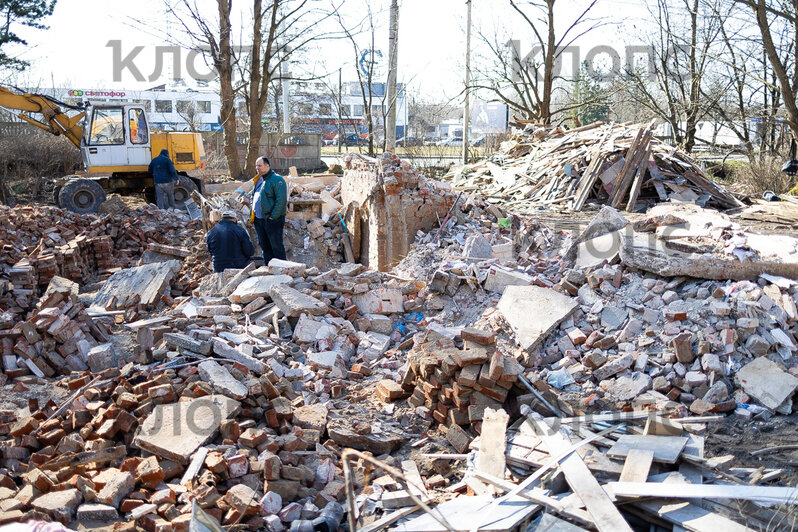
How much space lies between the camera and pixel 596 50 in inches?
917

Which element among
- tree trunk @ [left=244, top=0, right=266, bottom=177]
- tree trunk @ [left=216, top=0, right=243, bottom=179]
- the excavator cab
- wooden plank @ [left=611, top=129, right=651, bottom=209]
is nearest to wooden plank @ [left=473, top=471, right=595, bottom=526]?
wooden plank @ [left=611, top=129, right=651, bottom=209]

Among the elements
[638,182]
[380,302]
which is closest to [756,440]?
[380,302]

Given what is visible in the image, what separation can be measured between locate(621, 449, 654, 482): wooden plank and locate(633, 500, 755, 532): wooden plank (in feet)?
0.61

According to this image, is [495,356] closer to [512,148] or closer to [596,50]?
[512,148]

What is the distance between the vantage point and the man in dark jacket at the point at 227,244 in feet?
27.8

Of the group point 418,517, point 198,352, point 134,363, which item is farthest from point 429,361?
point 134,363

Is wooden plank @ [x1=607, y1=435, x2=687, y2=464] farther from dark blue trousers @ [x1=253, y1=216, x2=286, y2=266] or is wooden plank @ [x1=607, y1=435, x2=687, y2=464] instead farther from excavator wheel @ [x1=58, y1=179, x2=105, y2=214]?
excavator wheel @ [x1=58, y1=179, x2=105, y2=214]

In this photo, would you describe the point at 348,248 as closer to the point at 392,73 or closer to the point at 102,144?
the point at 102,144

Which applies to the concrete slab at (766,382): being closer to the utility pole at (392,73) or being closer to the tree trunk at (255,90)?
the utility pole at (392,73)

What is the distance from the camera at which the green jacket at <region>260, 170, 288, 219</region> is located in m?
8.81

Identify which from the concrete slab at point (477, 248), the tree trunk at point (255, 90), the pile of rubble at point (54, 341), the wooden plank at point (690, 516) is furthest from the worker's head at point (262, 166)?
the tree trunk at point (255, 90)

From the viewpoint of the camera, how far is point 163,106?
38781 mm

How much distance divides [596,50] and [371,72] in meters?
9.92

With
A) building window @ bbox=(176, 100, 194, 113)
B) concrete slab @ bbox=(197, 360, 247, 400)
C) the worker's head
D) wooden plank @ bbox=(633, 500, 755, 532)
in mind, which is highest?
building window @ bbox=(176, 100, 194, 113)
